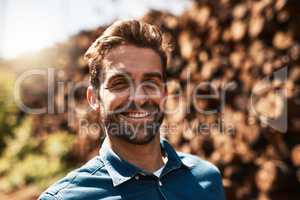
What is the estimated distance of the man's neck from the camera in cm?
227

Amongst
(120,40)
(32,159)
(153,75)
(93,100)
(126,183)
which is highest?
(120,40)

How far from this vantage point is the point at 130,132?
2199 millimetres

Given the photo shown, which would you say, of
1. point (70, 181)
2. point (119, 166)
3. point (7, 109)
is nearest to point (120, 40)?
point (119, 166)

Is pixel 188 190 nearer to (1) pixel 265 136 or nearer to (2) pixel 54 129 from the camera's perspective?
(1) pixel 265 136

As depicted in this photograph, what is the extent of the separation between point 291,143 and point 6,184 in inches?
186

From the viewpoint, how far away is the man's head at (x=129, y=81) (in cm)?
Result: 222

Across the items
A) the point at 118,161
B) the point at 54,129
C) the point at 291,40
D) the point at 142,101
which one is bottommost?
the point at 54,129

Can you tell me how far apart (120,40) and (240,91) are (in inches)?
89.0

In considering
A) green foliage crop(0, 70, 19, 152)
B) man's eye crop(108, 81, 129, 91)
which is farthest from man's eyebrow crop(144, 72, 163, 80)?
green foliage crop(0, 70, 19, 152)

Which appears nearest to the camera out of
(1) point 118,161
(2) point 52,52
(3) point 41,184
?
(1) point 118,161

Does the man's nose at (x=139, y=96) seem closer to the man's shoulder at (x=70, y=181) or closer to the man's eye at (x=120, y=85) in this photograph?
the man's eye at (x=120, y=85)

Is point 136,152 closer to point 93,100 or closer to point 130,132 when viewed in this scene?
point 130,132

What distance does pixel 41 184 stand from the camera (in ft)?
21.5

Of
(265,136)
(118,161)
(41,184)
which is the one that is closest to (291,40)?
(265,136)
